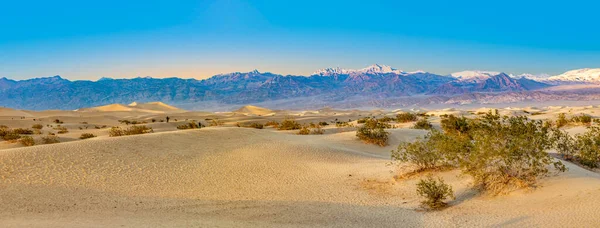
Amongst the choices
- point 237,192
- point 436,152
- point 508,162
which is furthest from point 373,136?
point 237,192

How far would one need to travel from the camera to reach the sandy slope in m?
7.47

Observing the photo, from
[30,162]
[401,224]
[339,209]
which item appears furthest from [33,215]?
[401,224]

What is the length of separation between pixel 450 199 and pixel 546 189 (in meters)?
2.07

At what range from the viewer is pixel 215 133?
59.0ft

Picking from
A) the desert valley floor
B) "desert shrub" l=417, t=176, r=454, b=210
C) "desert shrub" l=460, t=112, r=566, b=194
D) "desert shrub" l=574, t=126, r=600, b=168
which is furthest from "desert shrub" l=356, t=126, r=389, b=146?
"desert shrub" l=417, t=176, r=454, b=210

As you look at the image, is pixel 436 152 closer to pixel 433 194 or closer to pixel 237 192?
pixel 433 194

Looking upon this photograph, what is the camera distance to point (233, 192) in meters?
9.95

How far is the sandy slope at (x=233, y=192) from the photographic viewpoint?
7.47 meters

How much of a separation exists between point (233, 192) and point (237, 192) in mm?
102

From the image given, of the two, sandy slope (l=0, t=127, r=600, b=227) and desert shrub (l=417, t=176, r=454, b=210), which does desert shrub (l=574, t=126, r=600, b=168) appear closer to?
sandy slope (l=0, t=127, r=600, b=227)

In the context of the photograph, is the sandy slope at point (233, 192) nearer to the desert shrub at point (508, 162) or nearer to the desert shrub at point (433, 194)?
the desert shrub at point (433, 194)

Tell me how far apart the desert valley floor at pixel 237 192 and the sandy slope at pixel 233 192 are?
24mm

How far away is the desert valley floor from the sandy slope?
0.08 ft

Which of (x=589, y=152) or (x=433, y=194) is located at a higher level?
(x=589, y=152)
